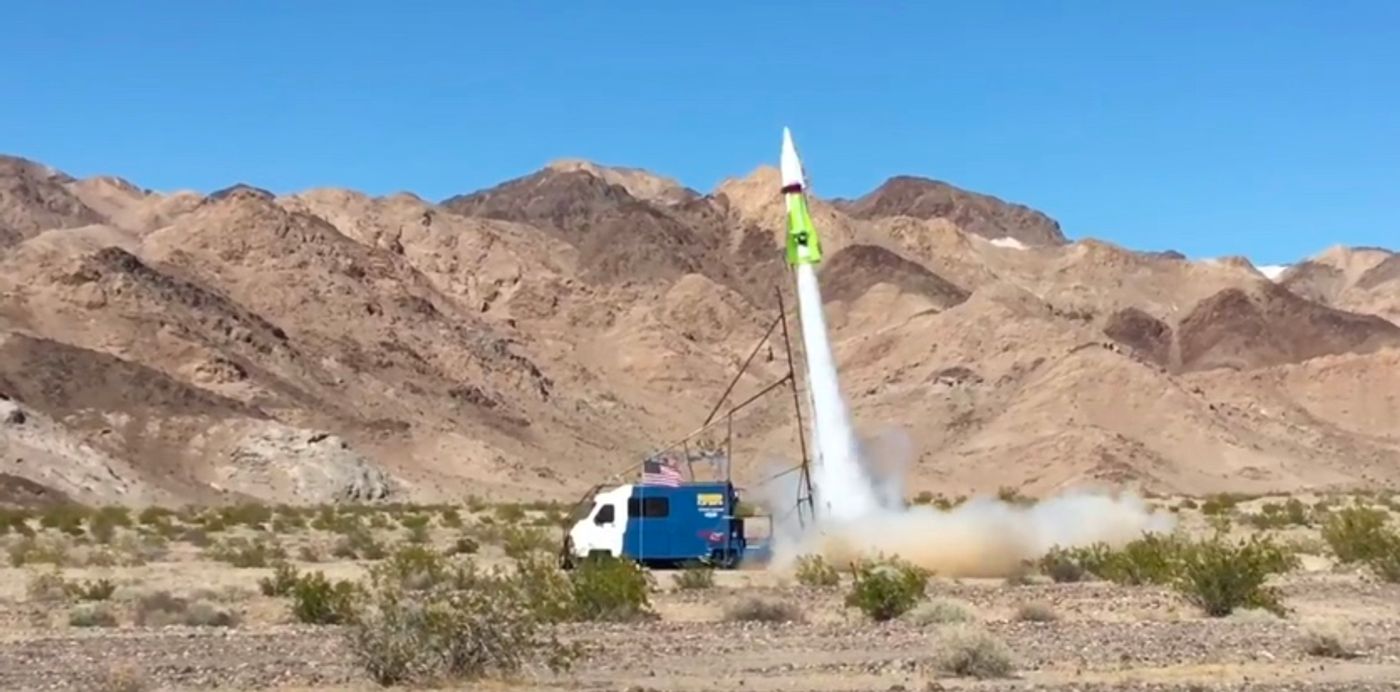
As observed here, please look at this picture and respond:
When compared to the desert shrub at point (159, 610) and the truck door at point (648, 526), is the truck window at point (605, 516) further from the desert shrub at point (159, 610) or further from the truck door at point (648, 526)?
the desert shrub at point (159, 610)

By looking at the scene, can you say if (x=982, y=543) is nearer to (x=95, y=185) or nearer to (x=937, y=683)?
(x=937, y=683)

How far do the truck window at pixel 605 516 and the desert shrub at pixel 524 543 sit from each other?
14.6 feet

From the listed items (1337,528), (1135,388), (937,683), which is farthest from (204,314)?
(937,683)

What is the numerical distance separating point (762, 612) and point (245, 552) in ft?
63.8

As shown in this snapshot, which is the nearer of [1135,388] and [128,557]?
[128,557]

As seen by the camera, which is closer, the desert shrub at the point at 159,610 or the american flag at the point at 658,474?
the desert shrub at the point at 159,610

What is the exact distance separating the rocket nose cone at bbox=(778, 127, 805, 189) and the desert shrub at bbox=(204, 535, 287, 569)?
13.9m

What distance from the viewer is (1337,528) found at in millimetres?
37219

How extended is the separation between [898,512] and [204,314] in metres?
63.1

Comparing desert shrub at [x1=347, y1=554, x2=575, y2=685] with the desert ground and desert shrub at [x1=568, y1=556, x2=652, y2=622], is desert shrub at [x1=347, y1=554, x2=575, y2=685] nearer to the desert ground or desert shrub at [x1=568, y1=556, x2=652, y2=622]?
the desert ground

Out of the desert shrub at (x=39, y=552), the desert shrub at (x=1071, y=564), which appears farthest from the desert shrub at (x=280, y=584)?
the desert shrub at (x=1071, y=564)

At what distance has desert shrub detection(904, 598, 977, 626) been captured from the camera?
955 inches

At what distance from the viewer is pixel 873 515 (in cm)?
3794

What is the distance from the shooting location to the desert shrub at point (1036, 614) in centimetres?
2494
